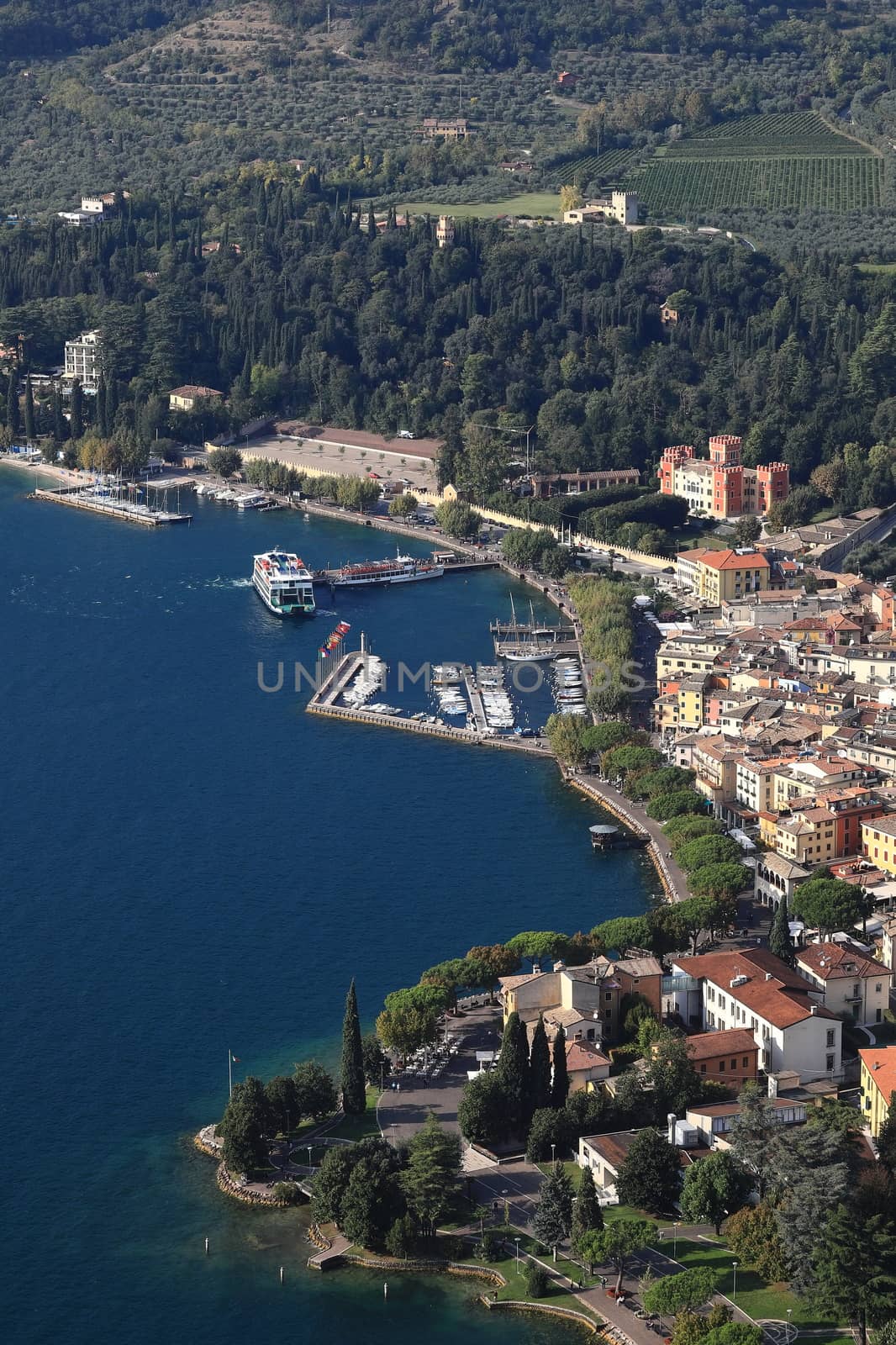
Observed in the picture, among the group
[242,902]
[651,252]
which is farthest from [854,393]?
[242,902]

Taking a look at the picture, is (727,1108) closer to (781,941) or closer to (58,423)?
(781,941)

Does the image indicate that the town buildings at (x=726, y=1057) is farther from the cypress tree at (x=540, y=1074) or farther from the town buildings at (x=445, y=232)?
the town buildings at (x=445, y=232)

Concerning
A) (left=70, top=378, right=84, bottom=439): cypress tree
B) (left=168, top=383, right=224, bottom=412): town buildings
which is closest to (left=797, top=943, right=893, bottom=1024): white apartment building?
(left=70, top=378, right=84, bottom=439): cypress tree

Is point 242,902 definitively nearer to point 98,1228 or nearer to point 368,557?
point 98,1228

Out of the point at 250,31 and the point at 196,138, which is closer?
the point at 196,138

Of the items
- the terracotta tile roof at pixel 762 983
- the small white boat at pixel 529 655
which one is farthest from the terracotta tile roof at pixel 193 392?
the terracotta tile roof at pixel 762 983

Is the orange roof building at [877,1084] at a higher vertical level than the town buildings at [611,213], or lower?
lower
